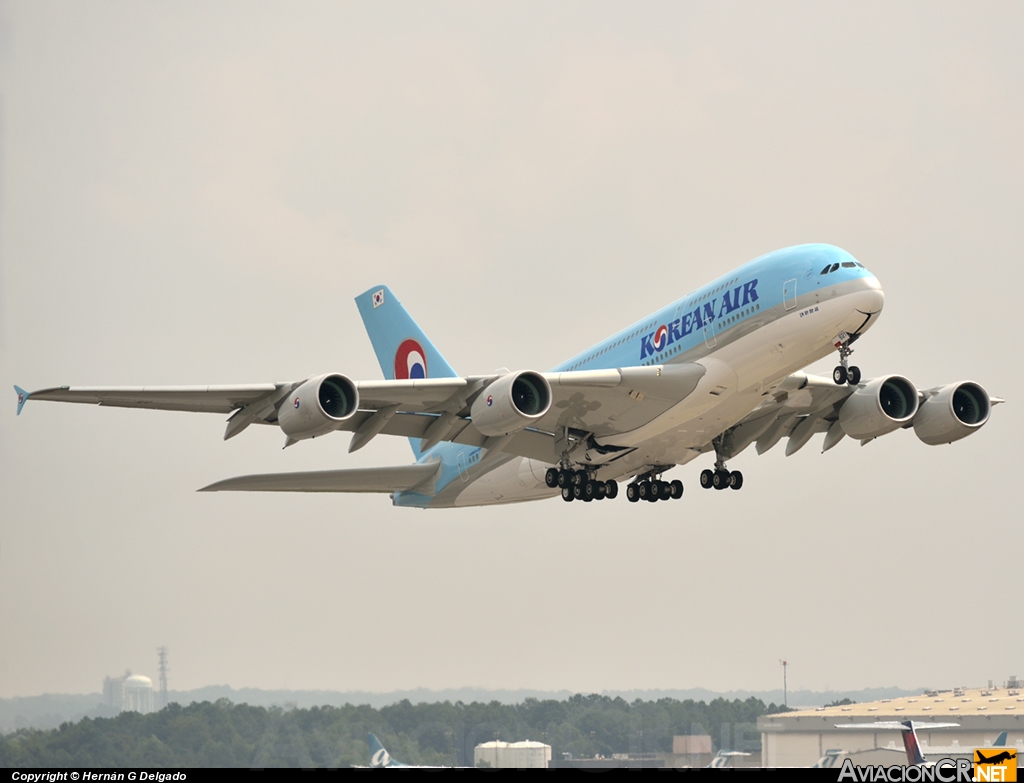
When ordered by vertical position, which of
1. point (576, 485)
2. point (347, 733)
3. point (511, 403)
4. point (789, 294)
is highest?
point (789, 294)

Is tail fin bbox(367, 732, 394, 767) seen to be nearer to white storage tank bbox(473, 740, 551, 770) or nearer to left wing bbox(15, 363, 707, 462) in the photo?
white storage tank bbox(473, 740, 551, 770)

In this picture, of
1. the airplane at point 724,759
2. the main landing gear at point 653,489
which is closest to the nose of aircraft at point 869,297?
the main landing gear at point 653,489

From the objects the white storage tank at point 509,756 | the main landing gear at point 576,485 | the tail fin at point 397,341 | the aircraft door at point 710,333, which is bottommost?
the white storage tank at point 509,756

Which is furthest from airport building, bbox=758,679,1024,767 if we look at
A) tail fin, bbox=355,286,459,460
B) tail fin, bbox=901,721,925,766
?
tail fin, bbox=355,286,459,460

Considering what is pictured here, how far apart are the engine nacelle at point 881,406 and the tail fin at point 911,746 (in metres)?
8.86

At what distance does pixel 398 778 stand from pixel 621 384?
12774mm

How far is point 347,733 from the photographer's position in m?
38.1

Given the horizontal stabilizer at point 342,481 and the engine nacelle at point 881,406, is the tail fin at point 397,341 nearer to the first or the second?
the horizontal stabilizer at point 342,481

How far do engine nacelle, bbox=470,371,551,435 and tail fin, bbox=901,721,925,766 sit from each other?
15.6 metres

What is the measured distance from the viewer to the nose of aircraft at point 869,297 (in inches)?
957

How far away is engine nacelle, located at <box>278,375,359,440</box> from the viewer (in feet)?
78.7

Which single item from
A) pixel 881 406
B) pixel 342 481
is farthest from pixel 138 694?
pixel 881 406

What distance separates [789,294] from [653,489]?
890cm

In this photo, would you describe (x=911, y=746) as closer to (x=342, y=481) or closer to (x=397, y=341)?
(x=342, y=481)
